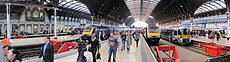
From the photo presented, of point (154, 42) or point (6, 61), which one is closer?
point (6, 61)

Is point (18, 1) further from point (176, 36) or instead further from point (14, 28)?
point (176, 36)

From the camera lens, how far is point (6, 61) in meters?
5.90

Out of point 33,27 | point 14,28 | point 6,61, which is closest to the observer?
point 6,61

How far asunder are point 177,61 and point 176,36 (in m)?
21.9

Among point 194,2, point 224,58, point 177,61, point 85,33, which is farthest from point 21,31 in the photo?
point 224,58

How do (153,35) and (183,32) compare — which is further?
(183,32)

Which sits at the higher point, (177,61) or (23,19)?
(23,19)

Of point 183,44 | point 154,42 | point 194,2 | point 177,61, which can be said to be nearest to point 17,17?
point 154,42

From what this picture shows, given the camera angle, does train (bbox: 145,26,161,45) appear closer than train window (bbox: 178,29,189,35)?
Yes

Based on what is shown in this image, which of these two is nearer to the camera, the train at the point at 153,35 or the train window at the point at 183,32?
the train at the point at 153,35

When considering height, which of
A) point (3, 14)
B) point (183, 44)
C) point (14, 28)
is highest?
point (3, 14)

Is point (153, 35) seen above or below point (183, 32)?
below

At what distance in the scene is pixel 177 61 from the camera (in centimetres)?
1179

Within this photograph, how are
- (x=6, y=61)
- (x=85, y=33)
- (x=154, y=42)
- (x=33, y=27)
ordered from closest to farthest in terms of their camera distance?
1. (x=6, y=61)
2. (x=154, y=42)
3. (x=85, y=33)
4. (x=33, y=27)
